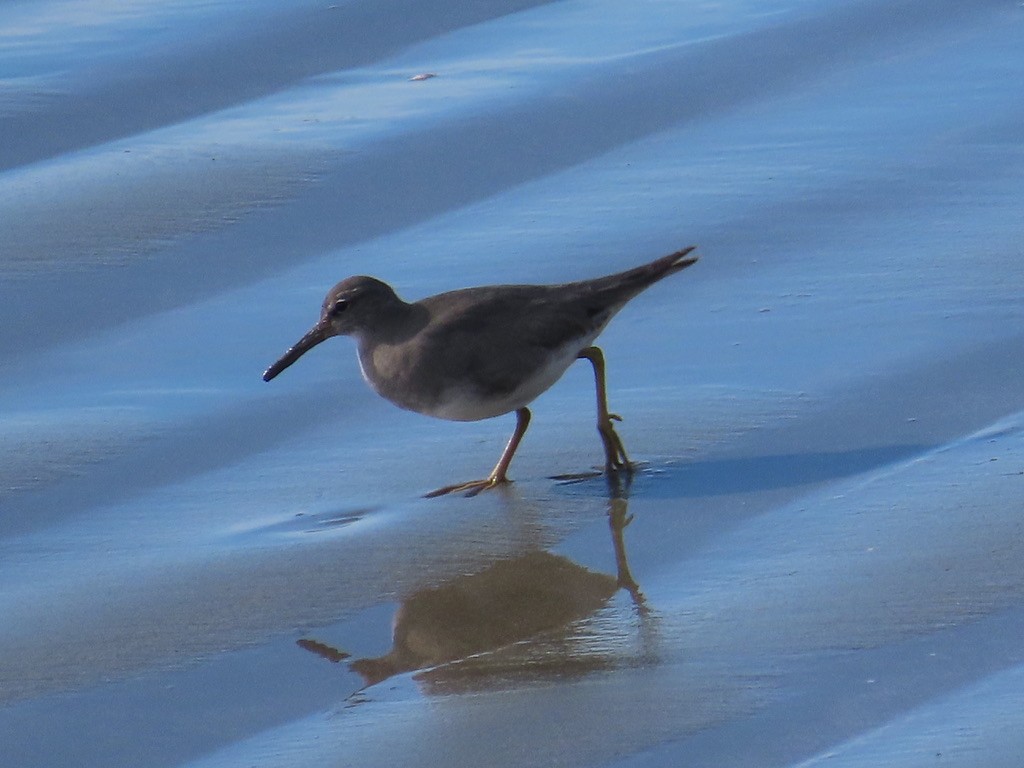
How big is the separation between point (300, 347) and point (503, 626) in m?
1.54

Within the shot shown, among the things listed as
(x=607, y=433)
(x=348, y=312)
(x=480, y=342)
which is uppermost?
(x=348, y=312)

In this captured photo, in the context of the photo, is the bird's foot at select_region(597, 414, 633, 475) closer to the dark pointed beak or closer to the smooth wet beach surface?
the smooth wet beach surface

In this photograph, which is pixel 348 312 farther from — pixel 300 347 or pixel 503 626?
pixel 503 626

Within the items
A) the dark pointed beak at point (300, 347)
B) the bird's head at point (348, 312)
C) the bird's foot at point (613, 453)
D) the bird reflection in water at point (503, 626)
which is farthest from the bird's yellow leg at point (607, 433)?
the dark pointed beak at point (300, 347)

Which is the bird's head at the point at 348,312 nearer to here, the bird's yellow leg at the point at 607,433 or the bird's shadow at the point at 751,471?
the bird's yellow leg at the point at 607,433

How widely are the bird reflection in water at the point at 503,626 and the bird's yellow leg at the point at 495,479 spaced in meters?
0.43

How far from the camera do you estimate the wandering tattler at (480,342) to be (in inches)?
194

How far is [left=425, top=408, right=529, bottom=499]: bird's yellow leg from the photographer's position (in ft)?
15.8

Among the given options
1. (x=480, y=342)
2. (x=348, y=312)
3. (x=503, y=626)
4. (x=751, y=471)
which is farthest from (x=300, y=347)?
(x=503, y=626)

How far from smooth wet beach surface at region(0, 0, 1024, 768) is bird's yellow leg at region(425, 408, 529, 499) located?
0.21 ft

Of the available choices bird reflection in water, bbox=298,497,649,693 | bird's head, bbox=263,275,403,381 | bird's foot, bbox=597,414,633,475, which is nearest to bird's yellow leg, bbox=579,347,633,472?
bird's foot, bbox=597,414,633,475

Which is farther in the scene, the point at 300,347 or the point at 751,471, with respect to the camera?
the point at 300,347

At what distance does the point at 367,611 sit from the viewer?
4125 millimetres

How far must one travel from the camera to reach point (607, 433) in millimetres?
4855
